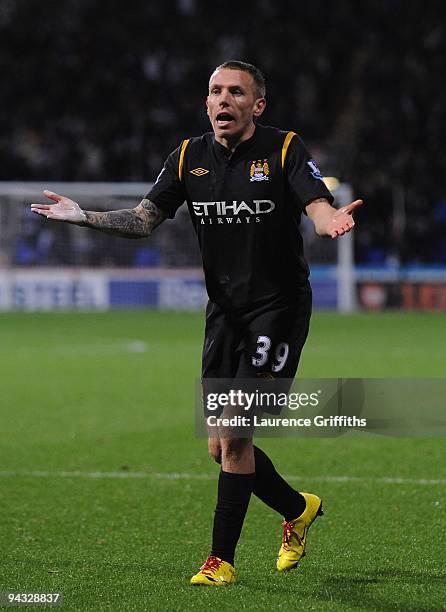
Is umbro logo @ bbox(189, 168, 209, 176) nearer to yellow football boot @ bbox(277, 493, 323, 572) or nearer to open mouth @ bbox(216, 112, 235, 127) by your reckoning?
open mouth @ bbox(216, 112, 235, 127)

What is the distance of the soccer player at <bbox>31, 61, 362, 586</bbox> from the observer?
4.87 m

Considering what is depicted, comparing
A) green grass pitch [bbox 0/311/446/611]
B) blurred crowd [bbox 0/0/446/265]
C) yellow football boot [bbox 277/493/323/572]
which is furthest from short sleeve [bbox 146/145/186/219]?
blurred crowd [bbox 0/0/446/265]

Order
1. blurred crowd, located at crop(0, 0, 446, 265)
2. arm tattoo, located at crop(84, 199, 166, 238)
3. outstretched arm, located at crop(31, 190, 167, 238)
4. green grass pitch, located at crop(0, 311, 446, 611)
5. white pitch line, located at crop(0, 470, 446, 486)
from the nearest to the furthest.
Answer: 1. green grass pitch, located at crop(0, 311, 446, 611)
2. outstretched arm, located at crop(31, 190, 167, 238)
3. arm tattoo, located at crop(84, 199, 166, 238)
4. white pitch line, located at crop(0, 470, 446, 486)
5. blurred crowd, located at crop(0, 0, 446, 265)

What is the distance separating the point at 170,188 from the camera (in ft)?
17.0

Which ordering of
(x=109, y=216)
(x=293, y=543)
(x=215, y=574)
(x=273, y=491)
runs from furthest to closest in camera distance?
(x=273, y=491), (x=293, y=543), (x=109, y=216), (x=215, y=574)

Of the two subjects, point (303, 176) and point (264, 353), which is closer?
point (303, 176)

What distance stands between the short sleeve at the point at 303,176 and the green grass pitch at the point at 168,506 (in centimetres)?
153

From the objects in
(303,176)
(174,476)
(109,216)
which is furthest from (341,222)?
(174,476)

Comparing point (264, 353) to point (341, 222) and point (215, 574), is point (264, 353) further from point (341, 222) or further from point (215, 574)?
point (215, 574)

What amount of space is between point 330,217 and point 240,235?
0.48 meters

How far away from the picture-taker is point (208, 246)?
16.5 feet

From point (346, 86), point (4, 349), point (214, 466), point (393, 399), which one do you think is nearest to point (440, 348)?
point (4, 349)

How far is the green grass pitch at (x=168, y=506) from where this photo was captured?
477 centimetres

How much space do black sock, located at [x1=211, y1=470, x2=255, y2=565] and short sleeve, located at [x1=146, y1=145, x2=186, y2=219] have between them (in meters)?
1.14
